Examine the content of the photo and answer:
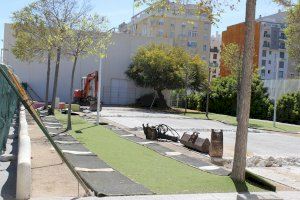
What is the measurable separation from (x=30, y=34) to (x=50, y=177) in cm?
2104

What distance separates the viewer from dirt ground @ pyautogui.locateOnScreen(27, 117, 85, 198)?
28.4 feet

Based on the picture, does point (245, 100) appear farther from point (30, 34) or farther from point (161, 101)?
point (161, 101)

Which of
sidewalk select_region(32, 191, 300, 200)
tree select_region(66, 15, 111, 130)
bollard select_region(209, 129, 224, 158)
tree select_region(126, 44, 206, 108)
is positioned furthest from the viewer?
tree select_region(126, 44, 206, 108)

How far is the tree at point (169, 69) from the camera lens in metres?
47.4

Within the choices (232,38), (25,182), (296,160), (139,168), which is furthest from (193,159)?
(232,38)

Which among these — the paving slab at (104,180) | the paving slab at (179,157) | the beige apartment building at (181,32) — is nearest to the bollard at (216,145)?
the paving slab at (179,157)

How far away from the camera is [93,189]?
8.91 meters

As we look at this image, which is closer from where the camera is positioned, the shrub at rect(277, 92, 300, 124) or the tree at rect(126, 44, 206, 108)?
the shrub at rect(277, 92, 300, 124)

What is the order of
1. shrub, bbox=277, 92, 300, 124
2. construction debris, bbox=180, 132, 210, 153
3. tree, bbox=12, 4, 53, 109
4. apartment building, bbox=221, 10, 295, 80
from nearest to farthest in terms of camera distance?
1. construction debris, bbox=180, 132, 210, 153
2. tree, bbox=12, 4, 53, 109
3. shrub, bbox=277, 92, 300, 124
4. apartment building, bbox=221, 10, 295, 80

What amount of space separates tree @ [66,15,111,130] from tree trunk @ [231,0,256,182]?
11.2 metres

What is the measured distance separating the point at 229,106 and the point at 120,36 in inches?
579

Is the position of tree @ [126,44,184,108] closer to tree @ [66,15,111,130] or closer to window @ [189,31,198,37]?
tree @ [66,15,111,130]

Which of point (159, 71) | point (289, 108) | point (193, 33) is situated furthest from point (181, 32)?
point (289, 108)

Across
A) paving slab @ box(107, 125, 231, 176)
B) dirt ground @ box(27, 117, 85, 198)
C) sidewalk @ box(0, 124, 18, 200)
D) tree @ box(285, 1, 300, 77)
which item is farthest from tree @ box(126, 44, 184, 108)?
sidewalk @ box(0, 124, 18, 200)
